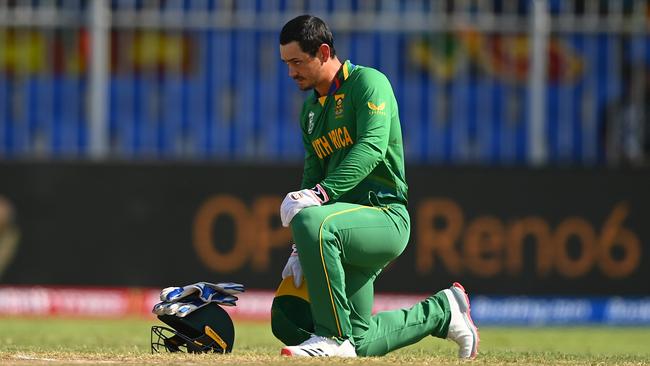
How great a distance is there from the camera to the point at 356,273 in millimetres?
6648

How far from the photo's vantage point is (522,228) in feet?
44.0

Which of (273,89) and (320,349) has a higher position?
(273,89)

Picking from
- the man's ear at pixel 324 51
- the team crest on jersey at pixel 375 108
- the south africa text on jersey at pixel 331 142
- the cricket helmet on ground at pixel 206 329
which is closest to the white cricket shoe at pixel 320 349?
the cricket helmet on ground at pixel 206 329

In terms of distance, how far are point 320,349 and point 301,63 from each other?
1428 mm

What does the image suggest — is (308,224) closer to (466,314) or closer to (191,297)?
(191,297)

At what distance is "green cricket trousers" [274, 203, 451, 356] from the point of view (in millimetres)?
6252

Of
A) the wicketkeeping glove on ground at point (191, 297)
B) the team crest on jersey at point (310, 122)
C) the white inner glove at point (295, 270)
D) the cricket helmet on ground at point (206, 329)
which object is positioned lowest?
the cricket helmet on ground at point (206, 329)

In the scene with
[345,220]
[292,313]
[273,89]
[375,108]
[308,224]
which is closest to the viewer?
[308,224]

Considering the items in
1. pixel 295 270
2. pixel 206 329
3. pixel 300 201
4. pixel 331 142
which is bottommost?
pixel 206 329

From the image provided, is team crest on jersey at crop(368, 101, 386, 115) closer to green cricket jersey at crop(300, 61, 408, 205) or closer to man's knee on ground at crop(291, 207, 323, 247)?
green cricket jersey at crop(300, 61, 408, 205)

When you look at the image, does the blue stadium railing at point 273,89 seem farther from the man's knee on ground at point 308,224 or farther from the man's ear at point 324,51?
the man's knee on ground at point 308,224

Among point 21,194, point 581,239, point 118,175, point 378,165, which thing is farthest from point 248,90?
point 378,165

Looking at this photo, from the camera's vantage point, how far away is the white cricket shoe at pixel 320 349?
6.24m

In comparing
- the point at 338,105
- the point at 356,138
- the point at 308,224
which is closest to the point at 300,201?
the point at 308,224
